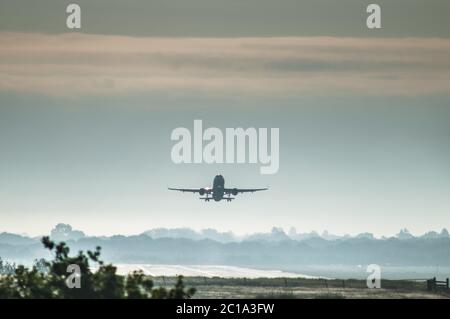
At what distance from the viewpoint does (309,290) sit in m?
176

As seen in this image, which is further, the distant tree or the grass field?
the grass field

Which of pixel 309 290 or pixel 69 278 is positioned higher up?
pixel 69 278

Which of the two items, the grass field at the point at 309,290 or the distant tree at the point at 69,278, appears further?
the grass field at the point at 309,290

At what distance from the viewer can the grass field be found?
16602 cm

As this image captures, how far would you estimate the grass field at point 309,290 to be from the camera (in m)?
166

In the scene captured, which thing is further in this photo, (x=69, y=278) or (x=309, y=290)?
(x=309, y=290)
